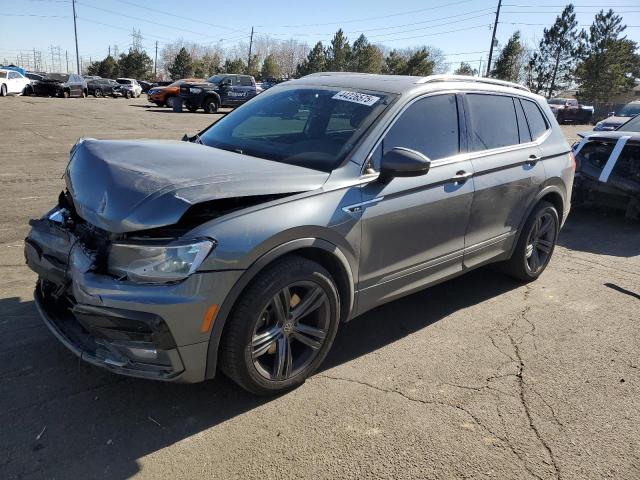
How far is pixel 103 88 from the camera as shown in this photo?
4053cm

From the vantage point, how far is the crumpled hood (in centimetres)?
252

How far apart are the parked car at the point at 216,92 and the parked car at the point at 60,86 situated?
1283 cm

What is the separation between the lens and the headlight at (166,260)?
98.0 inches

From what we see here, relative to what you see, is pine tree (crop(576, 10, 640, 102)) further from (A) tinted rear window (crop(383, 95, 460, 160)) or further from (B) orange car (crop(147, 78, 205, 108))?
(A) tinted rear window (crop(383, 95, 460, 160))

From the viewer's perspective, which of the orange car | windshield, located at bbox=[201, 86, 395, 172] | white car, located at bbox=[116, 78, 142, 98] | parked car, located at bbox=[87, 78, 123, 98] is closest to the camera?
windshield, located at bbox=[201, 86, 395, 172]

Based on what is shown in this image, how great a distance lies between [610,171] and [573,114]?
35.0 m

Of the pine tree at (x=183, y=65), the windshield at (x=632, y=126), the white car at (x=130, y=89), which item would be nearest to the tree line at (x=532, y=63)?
the pine tree at (x=183, y=65)

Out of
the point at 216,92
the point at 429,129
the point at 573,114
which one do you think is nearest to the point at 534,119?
the point at 429,129

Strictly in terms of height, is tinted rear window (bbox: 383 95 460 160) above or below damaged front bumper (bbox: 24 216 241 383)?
above

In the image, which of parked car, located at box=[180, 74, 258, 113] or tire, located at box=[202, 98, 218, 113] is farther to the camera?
tire, located at box=[202, 98, 218, 113]

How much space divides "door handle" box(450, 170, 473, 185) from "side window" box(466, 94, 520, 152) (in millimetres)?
287

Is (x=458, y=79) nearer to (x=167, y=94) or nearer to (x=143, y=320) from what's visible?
(x=143, y=320)

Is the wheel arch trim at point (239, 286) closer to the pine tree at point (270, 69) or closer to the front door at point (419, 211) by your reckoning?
the front door at point (419, 211)

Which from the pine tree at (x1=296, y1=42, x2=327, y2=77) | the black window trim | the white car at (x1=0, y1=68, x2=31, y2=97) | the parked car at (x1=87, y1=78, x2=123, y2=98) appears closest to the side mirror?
the black window trim
